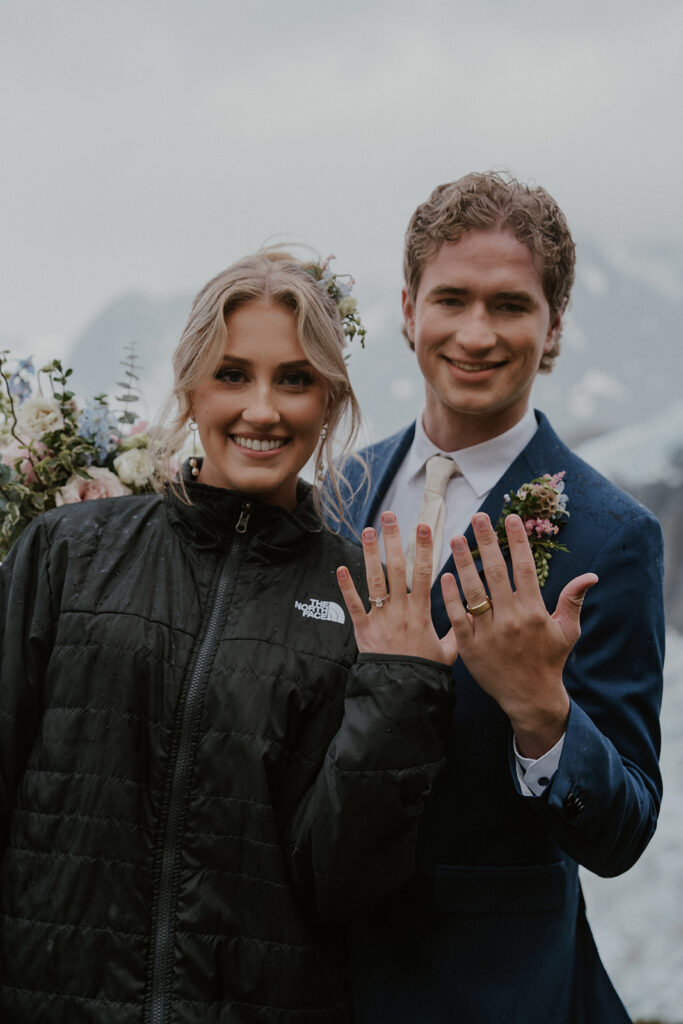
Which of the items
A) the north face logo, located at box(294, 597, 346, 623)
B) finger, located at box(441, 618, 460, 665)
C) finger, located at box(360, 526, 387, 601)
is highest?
finger, located at box(360, 526, 387, 601)

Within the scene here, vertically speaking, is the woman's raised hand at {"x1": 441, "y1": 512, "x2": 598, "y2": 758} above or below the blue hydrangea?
below

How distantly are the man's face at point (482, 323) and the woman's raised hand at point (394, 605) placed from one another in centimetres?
73

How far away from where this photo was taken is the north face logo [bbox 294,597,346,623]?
1827 millimetres

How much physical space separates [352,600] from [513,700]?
355mm

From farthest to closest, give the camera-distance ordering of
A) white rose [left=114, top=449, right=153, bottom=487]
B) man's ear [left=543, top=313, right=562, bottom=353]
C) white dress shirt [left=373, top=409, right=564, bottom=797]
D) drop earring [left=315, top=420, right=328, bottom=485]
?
1. man's ear [left=543, top=313, right=562, bottom=353]
2. white dress shirt [left=373, top=409, right=564, bottom=797]
3. white rose [left=114, top=449, right=153, bottom=487]
4. drop earring [left=315, top=420, right=328, bottom=485]

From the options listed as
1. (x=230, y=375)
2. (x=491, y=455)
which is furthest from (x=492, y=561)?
(x=491, y=455)

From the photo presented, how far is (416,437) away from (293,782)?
1.18 meters

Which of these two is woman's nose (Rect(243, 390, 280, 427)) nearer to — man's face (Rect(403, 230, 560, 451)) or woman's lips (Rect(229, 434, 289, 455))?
woman's lips (Rect(229, 434, 289, 455))

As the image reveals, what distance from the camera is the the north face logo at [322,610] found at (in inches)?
71.9

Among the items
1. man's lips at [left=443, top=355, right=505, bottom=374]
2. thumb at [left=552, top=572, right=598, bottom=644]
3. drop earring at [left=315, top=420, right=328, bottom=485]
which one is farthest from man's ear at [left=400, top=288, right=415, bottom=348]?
thumb at [left=552, top=572, right=598, bottom=644]

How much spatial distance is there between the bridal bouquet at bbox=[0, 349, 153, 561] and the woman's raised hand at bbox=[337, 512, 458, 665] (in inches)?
28.5

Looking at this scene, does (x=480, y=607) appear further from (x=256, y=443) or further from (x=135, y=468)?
(x=135, y=468)

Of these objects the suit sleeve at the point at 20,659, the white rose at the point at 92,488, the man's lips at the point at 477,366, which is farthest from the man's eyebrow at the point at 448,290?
the suit sleeve at the point at 20,659

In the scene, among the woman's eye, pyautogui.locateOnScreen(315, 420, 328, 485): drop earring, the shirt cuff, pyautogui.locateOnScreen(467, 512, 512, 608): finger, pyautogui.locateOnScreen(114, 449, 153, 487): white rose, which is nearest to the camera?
pyautogui.locateOnScreen(467, 512, 512, 608): finger
